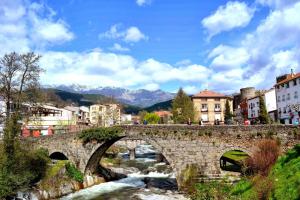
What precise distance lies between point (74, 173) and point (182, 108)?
4660 centimetres

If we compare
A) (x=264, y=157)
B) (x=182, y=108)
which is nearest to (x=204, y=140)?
(x=264, y=157)

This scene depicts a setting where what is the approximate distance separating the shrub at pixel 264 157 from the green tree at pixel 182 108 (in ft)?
139

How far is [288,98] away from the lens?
206 feet

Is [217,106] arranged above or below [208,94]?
below

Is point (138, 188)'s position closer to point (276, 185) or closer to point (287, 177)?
point (276, 185)

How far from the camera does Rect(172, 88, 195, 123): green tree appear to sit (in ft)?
261

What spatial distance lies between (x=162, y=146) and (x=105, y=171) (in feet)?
38.9

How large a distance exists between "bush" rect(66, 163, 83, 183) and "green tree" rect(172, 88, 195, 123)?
38137 mm

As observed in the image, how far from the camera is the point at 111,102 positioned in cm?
10475

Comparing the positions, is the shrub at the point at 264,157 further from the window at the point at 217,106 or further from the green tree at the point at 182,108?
the window at the point at 217,106

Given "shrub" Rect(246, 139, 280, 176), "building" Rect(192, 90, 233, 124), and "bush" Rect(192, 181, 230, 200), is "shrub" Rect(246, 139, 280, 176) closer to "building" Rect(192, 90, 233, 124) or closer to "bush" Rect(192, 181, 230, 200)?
"bush" Rect(192, 181, 230, 200)

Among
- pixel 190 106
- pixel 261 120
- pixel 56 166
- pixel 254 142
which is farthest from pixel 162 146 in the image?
pixel 190 106

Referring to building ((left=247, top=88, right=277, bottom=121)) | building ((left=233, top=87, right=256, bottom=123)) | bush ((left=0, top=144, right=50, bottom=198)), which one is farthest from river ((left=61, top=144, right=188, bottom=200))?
building ((left=233, top=87, right=256, bottom=123))

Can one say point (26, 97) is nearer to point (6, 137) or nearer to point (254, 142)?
point (6, 137)
